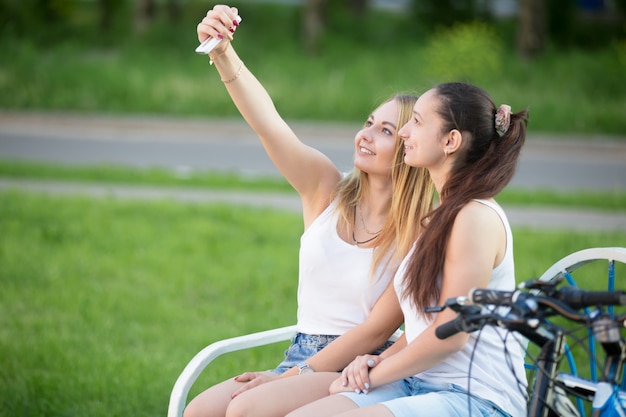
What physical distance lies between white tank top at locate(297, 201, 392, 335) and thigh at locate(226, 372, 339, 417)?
299mm

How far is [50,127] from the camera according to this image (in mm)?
16094

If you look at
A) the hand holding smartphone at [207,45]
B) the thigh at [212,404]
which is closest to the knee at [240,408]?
the thigh at [212,404]

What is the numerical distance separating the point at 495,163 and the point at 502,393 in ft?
2.30

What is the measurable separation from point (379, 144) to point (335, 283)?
53 centimetres

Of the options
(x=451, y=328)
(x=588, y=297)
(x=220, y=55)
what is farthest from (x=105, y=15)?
(x=588, y=297)

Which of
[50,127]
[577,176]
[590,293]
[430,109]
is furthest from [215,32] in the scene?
[50,127]

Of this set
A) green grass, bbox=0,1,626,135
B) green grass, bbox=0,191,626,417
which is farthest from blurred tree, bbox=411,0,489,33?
green grass, bbox=0,191,626,417

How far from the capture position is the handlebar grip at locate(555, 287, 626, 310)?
2.28m

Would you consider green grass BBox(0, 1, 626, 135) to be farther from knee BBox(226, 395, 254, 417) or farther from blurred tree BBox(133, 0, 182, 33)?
knee BBox(226, 395, 254, 417)

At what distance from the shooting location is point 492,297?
241cm

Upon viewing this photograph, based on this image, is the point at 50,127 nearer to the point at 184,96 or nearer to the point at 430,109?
the point at 184,96

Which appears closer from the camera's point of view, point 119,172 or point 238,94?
point 238,94

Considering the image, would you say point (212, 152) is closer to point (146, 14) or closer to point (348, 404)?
point (146, 14)

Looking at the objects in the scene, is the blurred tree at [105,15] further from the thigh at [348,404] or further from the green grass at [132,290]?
the thigh at [348,404]
